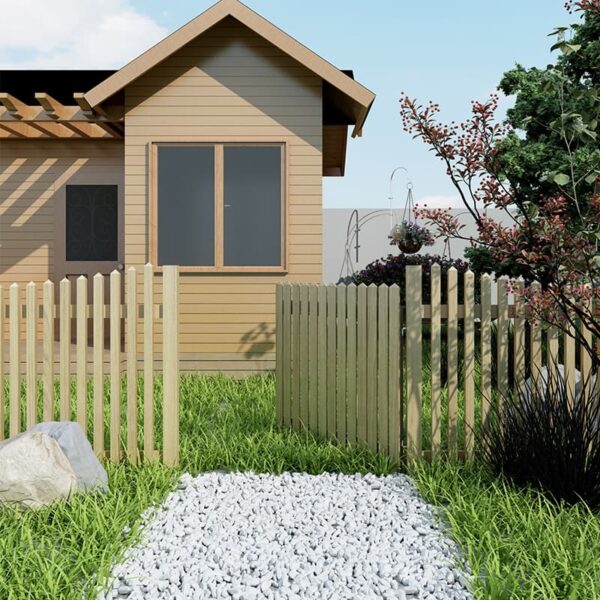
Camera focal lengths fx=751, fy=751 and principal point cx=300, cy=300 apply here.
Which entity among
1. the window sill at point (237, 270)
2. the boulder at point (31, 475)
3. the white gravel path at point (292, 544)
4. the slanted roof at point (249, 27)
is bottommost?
the white gravel path at point (292, 544)

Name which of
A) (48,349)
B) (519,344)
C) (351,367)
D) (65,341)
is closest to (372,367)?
(351,367)

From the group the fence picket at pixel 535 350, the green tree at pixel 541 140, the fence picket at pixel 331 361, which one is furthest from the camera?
the green tree at pixel 541 140

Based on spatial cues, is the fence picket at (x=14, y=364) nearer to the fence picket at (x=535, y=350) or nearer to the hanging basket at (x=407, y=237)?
the fence picket at (x=535, y=350)

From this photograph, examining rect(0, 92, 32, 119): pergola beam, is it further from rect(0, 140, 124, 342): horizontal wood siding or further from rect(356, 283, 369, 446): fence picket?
rect(356, 283, 369, 446): fence picket

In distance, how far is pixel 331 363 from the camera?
6.12 m

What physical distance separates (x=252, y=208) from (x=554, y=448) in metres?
6.07

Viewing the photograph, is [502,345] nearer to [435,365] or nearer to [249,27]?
[435,365]

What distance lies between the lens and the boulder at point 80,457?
4707 millimetres

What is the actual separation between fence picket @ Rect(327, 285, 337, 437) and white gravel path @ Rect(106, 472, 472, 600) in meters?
0.87

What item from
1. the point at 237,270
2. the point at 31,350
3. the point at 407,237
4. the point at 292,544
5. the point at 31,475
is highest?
the point at 407,237

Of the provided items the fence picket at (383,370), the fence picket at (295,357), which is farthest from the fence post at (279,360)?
the fence picket at (383,370)

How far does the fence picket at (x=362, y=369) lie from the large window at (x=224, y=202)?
4.16 meters

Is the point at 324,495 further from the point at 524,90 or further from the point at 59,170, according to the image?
the point at 59,170

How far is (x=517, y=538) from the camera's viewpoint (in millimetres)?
4012
